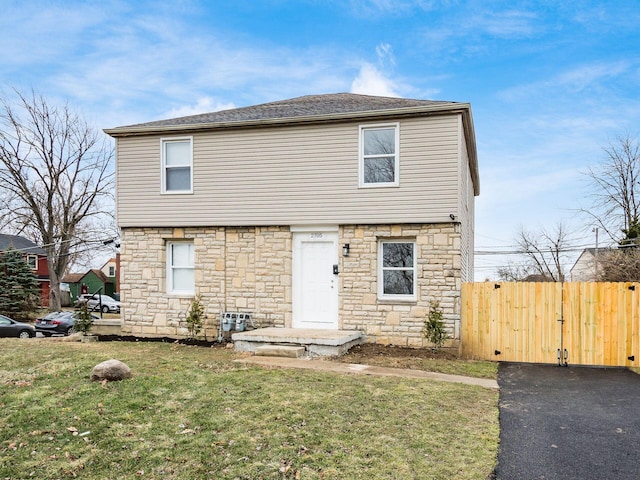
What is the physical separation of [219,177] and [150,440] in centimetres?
809

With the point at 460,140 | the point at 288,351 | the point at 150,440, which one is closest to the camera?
the point at 150,440

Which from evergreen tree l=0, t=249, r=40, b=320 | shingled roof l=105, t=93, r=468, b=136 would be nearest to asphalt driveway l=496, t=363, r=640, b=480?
shingled roof l=105, t=93, r=468, b=136

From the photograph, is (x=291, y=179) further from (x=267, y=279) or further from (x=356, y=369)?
(x=356, y=369)

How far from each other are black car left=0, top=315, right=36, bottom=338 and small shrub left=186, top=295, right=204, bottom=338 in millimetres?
13929

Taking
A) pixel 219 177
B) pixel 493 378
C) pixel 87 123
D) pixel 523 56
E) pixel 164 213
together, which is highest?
pixel 87 123

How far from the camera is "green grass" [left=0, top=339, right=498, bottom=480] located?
4.25 meters

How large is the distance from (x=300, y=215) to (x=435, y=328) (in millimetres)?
3965

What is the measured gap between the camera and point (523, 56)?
1518cm

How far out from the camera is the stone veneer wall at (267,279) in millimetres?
10562

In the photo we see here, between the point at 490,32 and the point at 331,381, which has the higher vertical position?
the point at 490,32

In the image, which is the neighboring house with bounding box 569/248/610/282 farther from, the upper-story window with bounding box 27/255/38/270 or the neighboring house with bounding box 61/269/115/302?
the neighboring house with bounding box 61/269/115/302

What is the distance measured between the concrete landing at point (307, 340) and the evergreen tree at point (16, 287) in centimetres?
2591

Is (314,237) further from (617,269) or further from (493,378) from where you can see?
(617,269)

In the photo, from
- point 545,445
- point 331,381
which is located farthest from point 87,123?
point 545,445
